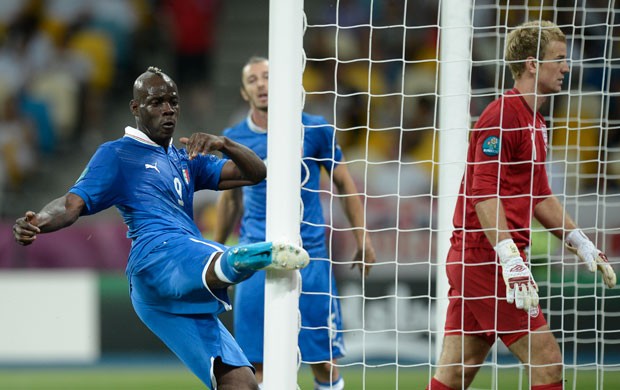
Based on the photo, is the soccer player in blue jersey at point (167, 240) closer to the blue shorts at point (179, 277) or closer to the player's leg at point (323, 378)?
the blue shorts at point (179, 277)

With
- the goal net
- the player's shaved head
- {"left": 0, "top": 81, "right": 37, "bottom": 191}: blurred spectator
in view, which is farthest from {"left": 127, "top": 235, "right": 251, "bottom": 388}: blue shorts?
{"left": 0, "top": 81, "right": 37, "bottom": 191}: blurred spectator

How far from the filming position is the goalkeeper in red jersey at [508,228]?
153 inches

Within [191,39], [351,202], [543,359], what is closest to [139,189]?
[351,202]

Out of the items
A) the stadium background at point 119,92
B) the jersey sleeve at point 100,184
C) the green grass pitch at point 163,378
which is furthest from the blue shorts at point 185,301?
the stadium background at point 119,92

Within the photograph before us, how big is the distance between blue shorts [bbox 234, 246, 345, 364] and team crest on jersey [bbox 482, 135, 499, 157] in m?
1.43

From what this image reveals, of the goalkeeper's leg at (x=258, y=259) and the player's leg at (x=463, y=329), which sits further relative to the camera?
the player's leg at (x=463, y=329)

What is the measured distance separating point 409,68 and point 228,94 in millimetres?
2231

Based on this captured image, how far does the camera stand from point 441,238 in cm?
505

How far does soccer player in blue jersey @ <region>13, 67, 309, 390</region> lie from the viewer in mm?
3564

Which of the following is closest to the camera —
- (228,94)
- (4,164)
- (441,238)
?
(441,238)

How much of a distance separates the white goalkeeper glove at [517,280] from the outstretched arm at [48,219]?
5.62ft

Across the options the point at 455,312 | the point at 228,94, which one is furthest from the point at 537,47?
the point at 228,94

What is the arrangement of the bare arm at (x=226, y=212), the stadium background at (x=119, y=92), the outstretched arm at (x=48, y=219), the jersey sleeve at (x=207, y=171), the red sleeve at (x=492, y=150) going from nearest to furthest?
the outstretched arm at (x=48, y=219)
the red sleeve at (x=492, y=150)
the jersey sleeve at (x=207, y=171)
the bare arm at (x=226, y=212)
the stadium background at (x=119, y=92)

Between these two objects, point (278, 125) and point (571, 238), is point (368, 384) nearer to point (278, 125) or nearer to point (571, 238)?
point (571, 238)
